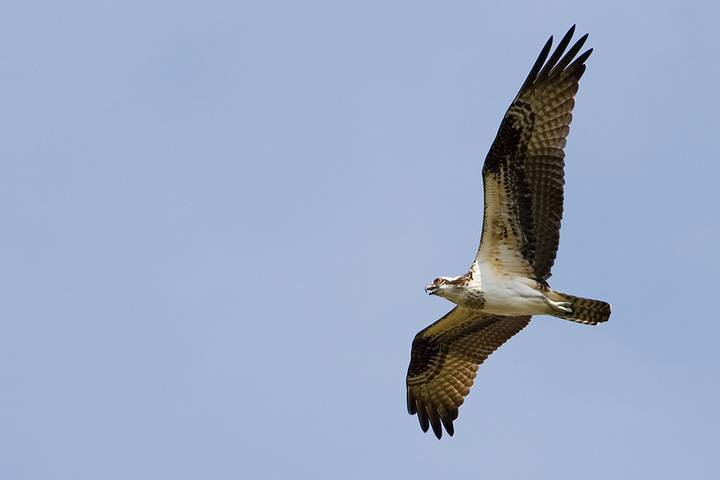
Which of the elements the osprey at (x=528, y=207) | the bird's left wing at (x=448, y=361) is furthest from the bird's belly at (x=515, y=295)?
the bird's left wing at (x=448, y=361)

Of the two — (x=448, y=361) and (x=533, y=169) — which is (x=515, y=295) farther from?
(x=448, y=361)

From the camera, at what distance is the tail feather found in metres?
17.1

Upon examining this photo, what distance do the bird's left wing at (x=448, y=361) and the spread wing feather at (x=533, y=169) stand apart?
180 cm

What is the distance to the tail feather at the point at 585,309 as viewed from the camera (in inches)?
672

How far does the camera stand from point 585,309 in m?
17.2

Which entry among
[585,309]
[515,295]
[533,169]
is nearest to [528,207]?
[533,169]

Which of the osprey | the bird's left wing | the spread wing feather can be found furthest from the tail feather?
the bird's left wing

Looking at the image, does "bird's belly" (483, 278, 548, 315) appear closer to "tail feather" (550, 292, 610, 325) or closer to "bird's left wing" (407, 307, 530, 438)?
"tail feather" (550, 292, 610, 325)

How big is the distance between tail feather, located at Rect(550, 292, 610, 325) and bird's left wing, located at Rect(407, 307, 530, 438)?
5.24 ft

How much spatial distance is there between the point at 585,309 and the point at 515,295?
2.88ft

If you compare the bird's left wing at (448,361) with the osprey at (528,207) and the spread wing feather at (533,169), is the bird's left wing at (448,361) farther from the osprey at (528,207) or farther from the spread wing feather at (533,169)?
the spread wing feather at (533,169)

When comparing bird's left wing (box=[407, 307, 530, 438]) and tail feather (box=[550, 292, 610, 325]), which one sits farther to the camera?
bird's left wing (box=[407, 307, 530, 438])

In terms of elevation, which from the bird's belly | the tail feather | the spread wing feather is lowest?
the tail feather

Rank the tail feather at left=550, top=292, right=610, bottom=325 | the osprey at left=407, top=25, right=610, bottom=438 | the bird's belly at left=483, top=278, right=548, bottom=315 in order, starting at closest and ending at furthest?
1. the osprey at left=407, top=25, right=610, bottom=438
2. the tail feather at left=550, top=292, right=610, bottom=325
3. the bird's belly at left=483, top=278, right=548, bottom=315
